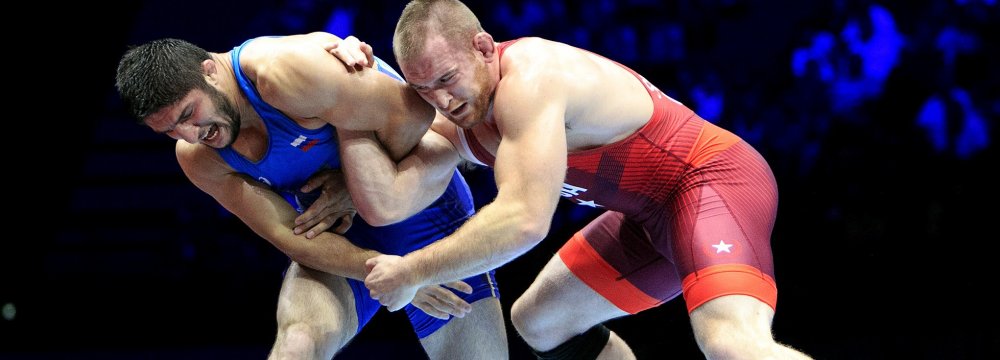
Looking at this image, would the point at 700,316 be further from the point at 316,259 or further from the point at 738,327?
the point at 316,259

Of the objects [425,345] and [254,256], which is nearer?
[425,345]

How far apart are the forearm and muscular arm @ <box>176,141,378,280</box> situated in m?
0.41

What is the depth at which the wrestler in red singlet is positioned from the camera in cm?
291

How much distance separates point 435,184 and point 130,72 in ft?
3.05

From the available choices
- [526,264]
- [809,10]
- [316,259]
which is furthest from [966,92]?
[316,259]

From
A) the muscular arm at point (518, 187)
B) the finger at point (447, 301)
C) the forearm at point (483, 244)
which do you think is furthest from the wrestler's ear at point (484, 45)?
the finger at point (447, 301)

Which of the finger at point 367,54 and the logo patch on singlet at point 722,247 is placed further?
the finger at point 367,54

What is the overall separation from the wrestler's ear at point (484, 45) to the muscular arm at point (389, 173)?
374 millimetres

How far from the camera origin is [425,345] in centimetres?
372

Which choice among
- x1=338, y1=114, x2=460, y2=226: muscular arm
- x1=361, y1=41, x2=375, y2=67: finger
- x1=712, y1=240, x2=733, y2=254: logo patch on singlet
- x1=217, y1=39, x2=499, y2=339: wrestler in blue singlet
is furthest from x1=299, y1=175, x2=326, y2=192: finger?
x1=712, y1=240, x2=733, y2=254: logo patch on singlet

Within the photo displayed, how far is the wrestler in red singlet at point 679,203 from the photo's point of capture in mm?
2914

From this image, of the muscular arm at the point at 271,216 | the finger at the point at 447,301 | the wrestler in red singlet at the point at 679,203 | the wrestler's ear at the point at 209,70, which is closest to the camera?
the wrestler in red singlet at the point at 679,203

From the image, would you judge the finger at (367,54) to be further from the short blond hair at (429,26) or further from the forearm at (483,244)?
the forearm at (483,244)

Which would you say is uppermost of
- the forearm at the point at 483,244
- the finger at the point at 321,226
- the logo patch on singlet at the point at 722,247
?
the forearm at the point at 483,244
